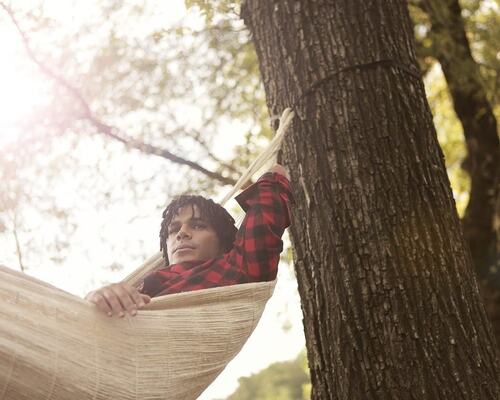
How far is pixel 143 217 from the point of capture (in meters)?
4.22

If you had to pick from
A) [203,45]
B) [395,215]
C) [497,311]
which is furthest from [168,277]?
[497,311]

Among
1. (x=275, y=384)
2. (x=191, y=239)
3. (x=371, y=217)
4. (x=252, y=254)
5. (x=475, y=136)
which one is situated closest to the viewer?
(x=371, y=217)

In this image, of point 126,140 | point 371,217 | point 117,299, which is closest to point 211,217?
point 371,217

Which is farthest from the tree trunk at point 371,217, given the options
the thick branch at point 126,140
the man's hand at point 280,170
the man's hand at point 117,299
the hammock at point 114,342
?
the thick branch at point 126,140

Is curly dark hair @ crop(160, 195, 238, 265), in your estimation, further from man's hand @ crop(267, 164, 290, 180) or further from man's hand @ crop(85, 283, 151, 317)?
man's hand @ crop(85, 283, 151, 317)

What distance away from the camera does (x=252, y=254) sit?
186 centimetres

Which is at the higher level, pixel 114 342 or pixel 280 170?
pixel 280 170

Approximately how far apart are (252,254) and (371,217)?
0.35 meters

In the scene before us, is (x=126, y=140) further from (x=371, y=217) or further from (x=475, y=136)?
(x=371, y=217)

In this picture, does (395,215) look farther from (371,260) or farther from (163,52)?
(163,52)

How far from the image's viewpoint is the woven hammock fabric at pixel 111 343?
1.24m

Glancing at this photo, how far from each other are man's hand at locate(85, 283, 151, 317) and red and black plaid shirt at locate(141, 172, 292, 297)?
1.34 ft

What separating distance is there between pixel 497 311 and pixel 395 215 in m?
2.91

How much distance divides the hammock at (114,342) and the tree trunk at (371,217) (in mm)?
257
